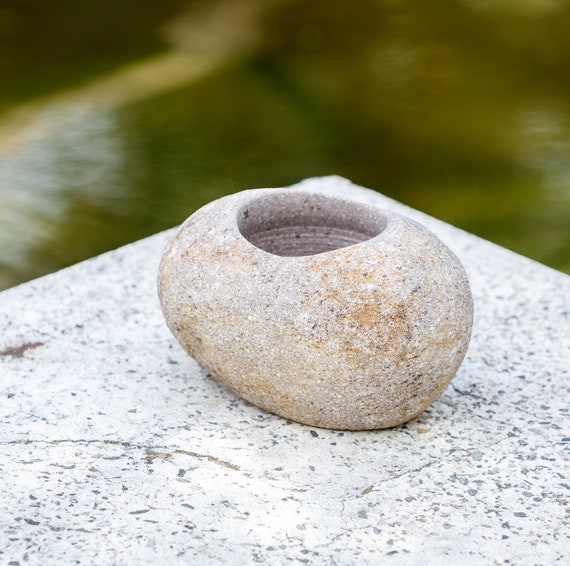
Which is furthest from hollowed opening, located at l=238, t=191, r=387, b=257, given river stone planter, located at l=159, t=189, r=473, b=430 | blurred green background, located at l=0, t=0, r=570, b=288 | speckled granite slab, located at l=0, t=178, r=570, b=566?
blurred green background, located at l=0, t=0, r=570, b=288

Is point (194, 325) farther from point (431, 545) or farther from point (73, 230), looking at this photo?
point (73, 230)

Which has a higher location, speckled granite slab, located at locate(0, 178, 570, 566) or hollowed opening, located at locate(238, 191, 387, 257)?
hollowed opening, located at locate(238, 191, 387, 257)

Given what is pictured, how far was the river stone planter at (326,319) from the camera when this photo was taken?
7.35 feet

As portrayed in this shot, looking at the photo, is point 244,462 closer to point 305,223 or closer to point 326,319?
point 326,319

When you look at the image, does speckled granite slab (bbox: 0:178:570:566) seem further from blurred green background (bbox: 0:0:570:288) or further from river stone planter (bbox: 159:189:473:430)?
blurred green background (bbox: 0:0:570:288)

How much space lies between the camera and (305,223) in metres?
2.73

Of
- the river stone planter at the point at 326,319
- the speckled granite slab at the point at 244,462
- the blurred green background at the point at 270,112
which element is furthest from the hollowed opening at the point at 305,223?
the blurred green background at the point at 270,112

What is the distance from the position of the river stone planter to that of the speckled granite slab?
0.12 meters

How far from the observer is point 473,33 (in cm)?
607

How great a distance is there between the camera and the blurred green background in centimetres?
420

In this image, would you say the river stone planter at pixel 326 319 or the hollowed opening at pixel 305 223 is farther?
the hollowed opening at pixel 305 223

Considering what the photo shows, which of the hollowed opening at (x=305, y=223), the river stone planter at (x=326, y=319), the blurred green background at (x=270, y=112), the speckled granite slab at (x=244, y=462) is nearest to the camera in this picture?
the speckled granite slab at (x=244, y=462)

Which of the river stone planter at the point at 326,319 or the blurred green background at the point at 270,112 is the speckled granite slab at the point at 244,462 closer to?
the river stone planter at the point at 326,319

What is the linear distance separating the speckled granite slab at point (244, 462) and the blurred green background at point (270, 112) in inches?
42.4
